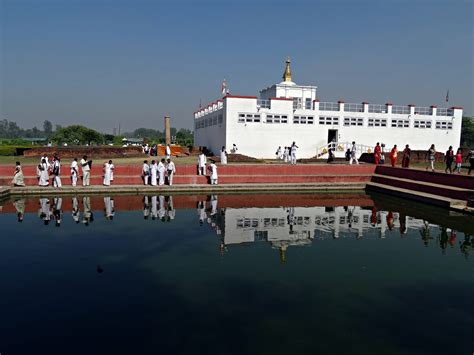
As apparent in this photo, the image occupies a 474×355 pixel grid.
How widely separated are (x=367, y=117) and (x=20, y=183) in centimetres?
2518

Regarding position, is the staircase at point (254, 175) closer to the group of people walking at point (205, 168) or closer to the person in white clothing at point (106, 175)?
the group of people walking at point (205, 168)

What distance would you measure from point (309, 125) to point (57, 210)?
2073 centimetres

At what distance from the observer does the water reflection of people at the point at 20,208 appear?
12.0m

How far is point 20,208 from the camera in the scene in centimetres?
1347

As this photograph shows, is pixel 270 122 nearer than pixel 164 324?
No

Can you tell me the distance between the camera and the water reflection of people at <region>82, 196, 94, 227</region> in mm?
11669

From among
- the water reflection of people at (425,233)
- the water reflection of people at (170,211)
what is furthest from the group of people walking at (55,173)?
the water reflection of people at (425,233)

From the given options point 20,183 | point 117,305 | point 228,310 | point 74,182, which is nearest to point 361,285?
point 228,310

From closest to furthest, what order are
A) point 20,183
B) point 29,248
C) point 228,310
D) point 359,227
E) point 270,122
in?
point 228,310 → point 29,248 → point 359,227 → point 20,183 → point 270,122

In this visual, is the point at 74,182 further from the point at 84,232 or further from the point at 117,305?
the point at 117,305

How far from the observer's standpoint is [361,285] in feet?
22.6

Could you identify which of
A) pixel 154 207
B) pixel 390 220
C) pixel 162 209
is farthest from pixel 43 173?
pixel 390 220

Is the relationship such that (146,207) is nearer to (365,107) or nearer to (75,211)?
(75,211)

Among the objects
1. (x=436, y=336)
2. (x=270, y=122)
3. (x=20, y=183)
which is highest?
(x=270, y=122)
